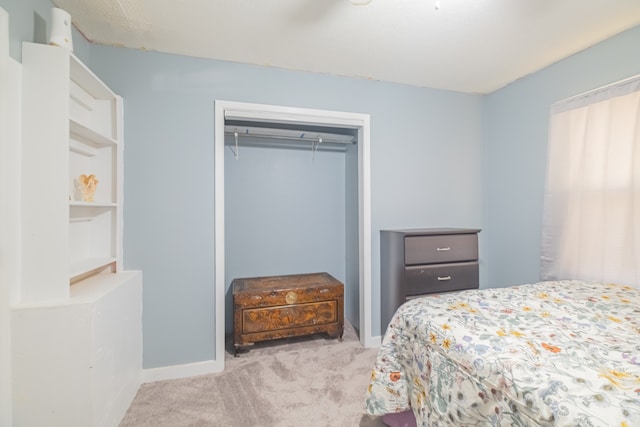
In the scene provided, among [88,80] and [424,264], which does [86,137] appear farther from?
[424,264]

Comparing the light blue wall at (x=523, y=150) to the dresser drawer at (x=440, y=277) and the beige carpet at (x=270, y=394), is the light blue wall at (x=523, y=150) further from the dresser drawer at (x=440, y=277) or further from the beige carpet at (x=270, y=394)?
the beige carpet at (x=270, y=394)

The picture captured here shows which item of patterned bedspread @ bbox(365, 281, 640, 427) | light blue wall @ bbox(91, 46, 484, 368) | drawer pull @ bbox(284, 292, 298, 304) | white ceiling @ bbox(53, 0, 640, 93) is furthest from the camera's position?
drawer pull @ bbox(284, 292, 298, 304)

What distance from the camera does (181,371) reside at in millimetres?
2037

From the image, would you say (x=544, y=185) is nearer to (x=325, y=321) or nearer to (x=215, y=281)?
(x=325, y=321)

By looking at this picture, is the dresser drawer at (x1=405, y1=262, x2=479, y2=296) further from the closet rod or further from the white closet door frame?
the closet rod

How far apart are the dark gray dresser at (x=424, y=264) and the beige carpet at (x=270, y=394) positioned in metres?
0.59

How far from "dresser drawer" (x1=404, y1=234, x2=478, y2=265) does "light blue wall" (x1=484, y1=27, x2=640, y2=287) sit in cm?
48

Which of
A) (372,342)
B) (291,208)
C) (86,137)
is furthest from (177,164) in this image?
(372,342)

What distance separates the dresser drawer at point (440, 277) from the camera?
88.4 inches

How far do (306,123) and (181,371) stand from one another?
2088mm

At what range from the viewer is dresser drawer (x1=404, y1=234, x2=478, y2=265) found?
2.24 metres

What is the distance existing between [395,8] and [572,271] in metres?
2.15

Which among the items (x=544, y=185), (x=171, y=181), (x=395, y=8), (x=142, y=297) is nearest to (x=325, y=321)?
(x=142, y=297)

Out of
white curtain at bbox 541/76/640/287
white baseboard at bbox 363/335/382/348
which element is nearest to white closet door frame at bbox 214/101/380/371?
white baseboard at bbox 363/335/382/348
